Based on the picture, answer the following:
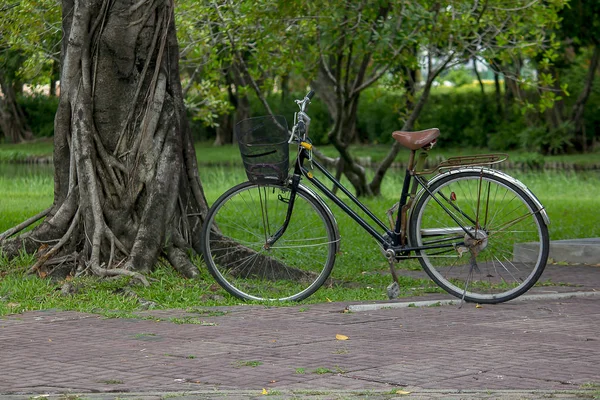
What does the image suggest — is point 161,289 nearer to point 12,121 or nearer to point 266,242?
point 266,242

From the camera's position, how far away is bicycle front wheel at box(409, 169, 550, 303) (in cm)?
703

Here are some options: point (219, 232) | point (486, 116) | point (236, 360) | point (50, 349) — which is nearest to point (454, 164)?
point (219, 232)

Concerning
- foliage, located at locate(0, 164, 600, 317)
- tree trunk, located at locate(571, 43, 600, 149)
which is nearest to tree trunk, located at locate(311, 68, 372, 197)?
foliage, located at locate(0, 164, 600, 317)

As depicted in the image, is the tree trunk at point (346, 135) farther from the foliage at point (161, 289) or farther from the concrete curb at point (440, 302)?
the concrete curb at point (440, 302)

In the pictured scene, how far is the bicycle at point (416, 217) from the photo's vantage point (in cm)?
709

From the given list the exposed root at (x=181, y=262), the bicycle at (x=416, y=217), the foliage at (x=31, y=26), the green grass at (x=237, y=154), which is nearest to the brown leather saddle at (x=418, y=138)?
the bicycle at (x=416, y=217)

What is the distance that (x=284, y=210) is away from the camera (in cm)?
760

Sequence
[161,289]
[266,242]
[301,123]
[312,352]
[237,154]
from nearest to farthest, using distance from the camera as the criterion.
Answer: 1. [312,352]
2. [301,123]
3. [161,289]
4. [266,242]
5. [237,154]

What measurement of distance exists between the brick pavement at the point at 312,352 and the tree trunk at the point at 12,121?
4119cm

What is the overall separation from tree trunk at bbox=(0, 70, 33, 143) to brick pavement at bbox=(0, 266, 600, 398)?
135 ft

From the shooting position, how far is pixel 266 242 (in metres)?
7.60

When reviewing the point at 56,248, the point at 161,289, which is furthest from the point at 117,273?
the point at 56,248

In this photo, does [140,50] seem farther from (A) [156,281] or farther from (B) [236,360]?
(B) [236,360]

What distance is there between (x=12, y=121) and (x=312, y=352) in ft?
147
